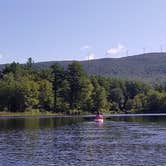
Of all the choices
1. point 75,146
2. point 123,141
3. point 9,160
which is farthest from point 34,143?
point 9,160

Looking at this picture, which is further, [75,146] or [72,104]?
[72,104]

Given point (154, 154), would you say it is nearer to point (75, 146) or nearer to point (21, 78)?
point (75, 146)

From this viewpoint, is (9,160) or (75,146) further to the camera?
(75,146)

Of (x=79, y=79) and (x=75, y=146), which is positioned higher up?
(x=79, y=79)

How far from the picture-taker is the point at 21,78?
19412 cm

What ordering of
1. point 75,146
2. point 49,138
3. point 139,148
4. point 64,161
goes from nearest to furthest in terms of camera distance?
point 64,161 < point 139,148 < point 75,146 < point 49,138

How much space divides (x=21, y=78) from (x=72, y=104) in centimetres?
2201

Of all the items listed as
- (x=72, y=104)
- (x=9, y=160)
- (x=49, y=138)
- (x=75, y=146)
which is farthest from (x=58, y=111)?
(x=9, y=160)

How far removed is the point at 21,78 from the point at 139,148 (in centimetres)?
14211

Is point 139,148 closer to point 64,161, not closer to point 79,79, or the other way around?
point 64,161

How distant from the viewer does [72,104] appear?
193125 millimetres

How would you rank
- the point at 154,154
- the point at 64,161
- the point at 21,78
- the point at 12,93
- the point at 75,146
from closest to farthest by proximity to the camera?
the point at 64,161, the point at 154,154, the point at 75,146, the point at 12,93, the point at 21,78

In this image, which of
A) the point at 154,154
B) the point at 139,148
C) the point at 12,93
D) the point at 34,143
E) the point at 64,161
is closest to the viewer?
the point at 64,161

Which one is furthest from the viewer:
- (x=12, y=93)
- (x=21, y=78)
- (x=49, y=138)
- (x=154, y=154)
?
(x=21, y=78)
